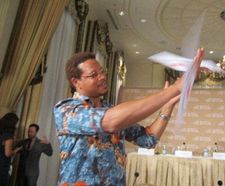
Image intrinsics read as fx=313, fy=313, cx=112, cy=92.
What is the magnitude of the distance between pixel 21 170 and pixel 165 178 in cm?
274

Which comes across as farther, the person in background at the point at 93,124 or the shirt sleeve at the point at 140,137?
the shirt sleeve at the point at 140,137

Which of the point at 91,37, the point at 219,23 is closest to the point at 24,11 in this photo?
the point at 91,37

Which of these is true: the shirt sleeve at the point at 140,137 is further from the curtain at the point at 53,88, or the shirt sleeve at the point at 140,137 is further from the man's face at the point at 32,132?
the curtain at the point at 53,88

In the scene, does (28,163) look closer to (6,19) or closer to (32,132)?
(32,132)

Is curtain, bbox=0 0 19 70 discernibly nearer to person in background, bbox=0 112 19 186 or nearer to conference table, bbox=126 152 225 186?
person in background, bbox=0 112 19 186

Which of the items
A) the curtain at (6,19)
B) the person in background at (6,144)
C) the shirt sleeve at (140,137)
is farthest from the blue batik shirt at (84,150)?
the curtain at (6,19)

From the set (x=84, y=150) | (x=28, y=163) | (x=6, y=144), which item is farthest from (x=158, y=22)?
(x=84, y=150)

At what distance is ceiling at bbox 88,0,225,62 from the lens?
27.3 ft

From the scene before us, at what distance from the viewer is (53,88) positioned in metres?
6.05

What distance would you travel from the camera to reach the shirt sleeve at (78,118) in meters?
0.96

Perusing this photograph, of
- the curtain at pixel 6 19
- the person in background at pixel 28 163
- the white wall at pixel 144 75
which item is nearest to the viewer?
the curtain at pixel 6 19

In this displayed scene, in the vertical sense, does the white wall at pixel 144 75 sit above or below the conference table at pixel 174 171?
above

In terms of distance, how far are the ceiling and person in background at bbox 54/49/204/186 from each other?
662 centimetres

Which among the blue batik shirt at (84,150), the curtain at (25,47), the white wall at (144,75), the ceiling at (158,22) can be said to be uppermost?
the ceiling at (158,22)
